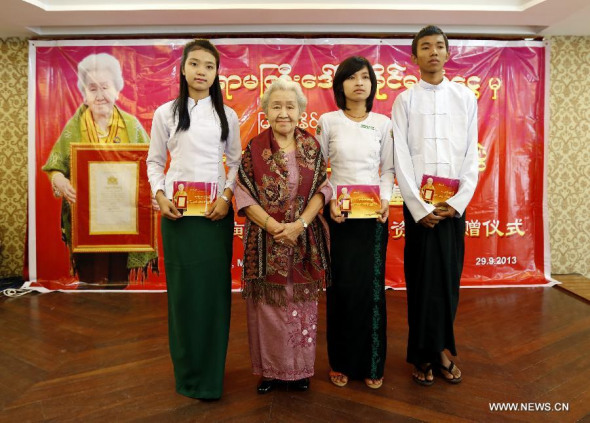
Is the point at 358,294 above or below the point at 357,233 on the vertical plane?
below

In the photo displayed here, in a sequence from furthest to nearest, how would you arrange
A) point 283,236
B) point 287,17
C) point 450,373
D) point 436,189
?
point 287,17, point 450,373, point 436,189, point 283,236

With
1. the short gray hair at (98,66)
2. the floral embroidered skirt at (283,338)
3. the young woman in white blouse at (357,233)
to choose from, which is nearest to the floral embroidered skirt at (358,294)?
the young woman in white blouse at (357,233)

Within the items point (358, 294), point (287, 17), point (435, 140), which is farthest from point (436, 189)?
point (287, 17)

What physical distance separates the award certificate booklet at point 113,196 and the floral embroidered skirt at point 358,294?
2445 mm

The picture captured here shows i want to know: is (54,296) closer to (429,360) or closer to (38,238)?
(38,238)

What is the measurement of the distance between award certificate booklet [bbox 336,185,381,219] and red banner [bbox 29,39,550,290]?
6.80 ft

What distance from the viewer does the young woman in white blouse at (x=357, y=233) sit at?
2.04 m

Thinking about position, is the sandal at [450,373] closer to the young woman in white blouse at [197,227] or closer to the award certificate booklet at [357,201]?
the award certificate booklet at [357,201]

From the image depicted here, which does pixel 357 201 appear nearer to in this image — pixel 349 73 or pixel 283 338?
pixel 349 73

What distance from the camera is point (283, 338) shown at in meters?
1.98

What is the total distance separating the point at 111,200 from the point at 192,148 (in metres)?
2.34

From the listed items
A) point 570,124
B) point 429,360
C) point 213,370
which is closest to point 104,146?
point 213,370

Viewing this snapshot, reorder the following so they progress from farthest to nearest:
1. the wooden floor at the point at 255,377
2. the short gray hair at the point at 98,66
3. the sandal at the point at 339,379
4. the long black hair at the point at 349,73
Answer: the short gray hair at the point at 98,66 → the sandal at the point at 339,379 → the long black hair at the point at 349,73 → the wooden floor at the point at 255,377

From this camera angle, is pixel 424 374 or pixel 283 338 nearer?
pixel 283 338
